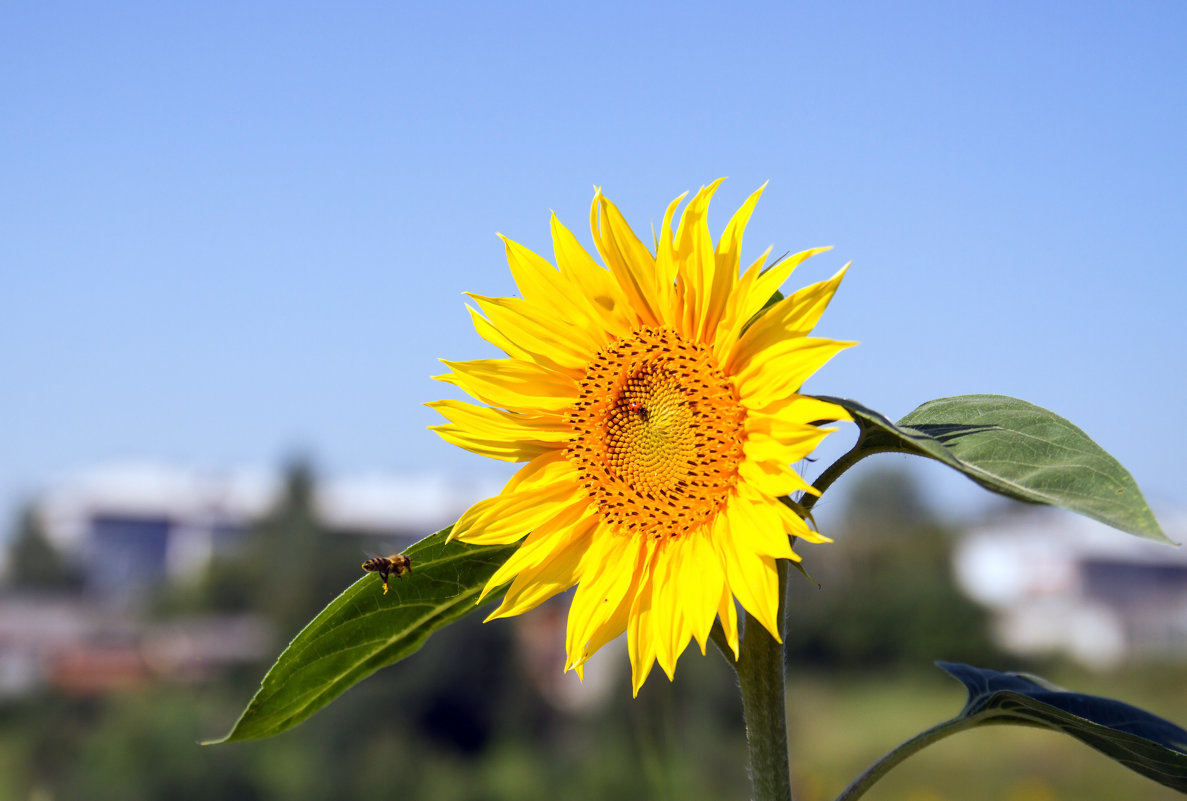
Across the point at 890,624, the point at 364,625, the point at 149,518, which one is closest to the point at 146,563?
the point at 149,518

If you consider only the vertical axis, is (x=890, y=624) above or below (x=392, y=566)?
below

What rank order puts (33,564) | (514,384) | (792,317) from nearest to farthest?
1. (792,317)
2. (514,384)
3. (33,564)

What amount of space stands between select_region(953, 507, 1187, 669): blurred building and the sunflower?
4466 cm

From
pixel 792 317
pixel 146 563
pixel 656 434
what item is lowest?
pixel 146 563

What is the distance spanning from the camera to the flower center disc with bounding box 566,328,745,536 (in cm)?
124

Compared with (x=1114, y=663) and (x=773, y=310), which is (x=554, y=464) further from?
(x=1114, y=663)

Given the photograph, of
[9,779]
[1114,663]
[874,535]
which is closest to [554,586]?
[9,779]

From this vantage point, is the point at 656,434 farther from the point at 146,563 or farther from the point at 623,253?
the point at 146,563

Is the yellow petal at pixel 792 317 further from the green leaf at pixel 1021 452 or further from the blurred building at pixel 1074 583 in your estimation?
the blurred building at pixel 1074 583

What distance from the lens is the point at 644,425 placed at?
53.4 inches

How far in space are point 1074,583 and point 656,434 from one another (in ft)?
172

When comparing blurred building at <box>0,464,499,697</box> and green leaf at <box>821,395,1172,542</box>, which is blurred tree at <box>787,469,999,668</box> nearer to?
blurred building at <box>0,464,499,697</box>

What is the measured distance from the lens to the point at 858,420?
109 cm

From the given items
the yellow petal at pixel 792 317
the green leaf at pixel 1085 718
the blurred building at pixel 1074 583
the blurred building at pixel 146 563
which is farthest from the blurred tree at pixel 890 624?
the yellow petal at pixel 792 317
